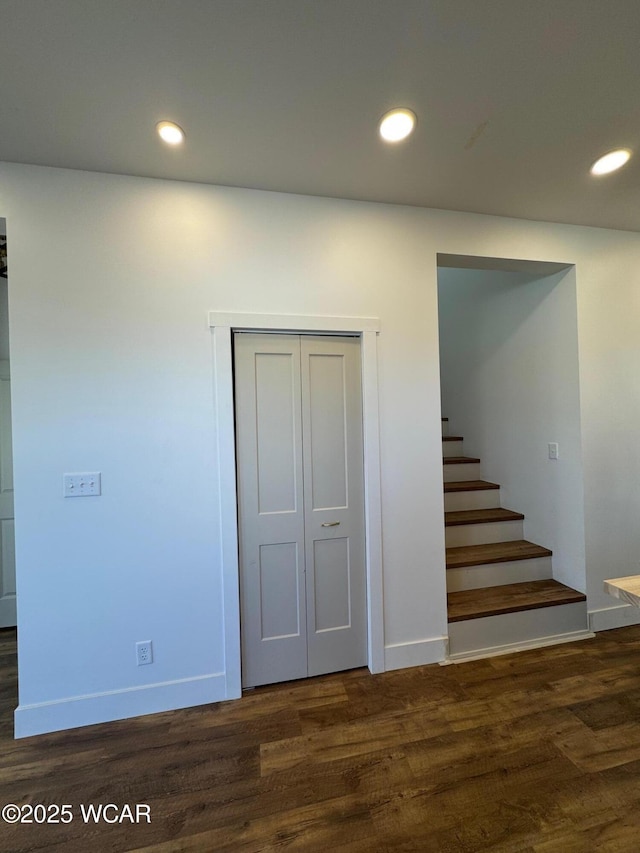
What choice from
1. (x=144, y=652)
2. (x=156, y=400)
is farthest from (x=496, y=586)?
(x=156, y=400)

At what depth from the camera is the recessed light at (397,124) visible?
1535 mm

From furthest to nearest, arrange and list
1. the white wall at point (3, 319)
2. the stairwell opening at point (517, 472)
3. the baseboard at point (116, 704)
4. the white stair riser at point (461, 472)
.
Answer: the white stair riser at point (461, 472)
the white wall at point (3, 319)
the stairwell opening at point (517, 472)
the baseboard at point (116, 704)

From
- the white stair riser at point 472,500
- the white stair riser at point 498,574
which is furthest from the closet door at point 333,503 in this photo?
the white stair riser at point 472,500

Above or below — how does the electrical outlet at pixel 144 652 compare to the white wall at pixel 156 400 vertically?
below

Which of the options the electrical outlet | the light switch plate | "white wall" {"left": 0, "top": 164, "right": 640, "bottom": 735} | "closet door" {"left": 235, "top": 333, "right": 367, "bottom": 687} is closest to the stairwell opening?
"white wall" {"left": 0, "top": 164, "right": 640, "bottom": 735}

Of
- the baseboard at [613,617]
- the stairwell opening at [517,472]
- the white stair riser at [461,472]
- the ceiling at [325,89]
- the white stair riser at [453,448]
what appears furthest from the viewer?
the white stair riser at [453,448]

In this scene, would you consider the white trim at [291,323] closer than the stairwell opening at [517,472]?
Yes

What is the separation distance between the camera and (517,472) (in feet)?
9.98

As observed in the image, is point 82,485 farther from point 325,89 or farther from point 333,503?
point 325,89

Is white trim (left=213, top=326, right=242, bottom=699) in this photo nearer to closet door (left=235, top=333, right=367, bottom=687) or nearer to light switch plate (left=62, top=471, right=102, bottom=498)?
closet door (left=235, top=333, right=367, bottom=687)

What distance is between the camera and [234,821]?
4.45 ft

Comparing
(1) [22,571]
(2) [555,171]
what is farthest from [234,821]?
(2) [555,171]

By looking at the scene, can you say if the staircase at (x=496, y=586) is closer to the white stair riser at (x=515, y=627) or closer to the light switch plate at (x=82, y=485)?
the white stair riser at (x=515, y=627)

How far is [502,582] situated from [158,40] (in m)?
3.48
